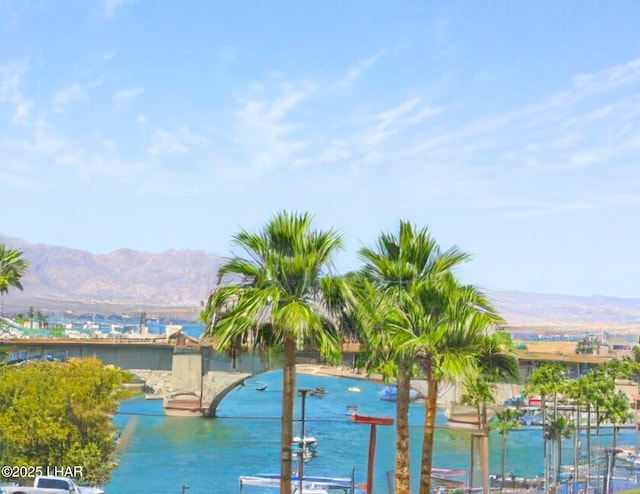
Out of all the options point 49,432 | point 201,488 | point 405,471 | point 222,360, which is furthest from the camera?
point 222,360

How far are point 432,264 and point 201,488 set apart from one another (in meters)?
42.0

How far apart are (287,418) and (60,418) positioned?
55.5 ft

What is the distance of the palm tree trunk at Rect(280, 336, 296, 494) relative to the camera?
13797 mm

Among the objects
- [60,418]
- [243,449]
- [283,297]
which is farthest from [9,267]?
[243,449]

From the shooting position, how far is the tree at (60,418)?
28359mm

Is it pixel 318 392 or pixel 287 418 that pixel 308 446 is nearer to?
pixel 318 392

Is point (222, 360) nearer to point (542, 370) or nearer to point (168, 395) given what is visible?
point (168, 395)

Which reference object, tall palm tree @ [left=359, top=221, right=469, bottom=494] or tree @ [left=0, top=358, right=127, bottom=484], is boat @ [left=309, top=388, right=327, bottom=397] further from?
tall palm tree @ [left=359, top=221, right=469, bottom=494]

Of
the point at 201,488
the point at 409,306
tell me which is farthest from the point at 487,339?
the point at 201,488

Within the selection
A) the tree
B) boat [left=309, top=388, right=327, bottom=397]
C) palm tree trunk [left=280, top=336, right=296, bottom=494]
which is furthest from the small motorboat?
palm tree trunk [left=280, top=336, right=296, bottom=494]

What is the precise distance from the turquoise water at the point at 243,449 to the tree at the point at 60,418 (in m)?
19.2

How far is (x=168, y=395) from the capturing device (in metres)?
88.8

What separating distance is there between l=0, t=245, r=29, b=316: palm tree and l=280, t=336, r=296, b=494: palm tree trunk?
16167 millimetres

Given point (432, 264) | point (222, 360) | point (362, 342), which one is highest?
point (432, 264)
